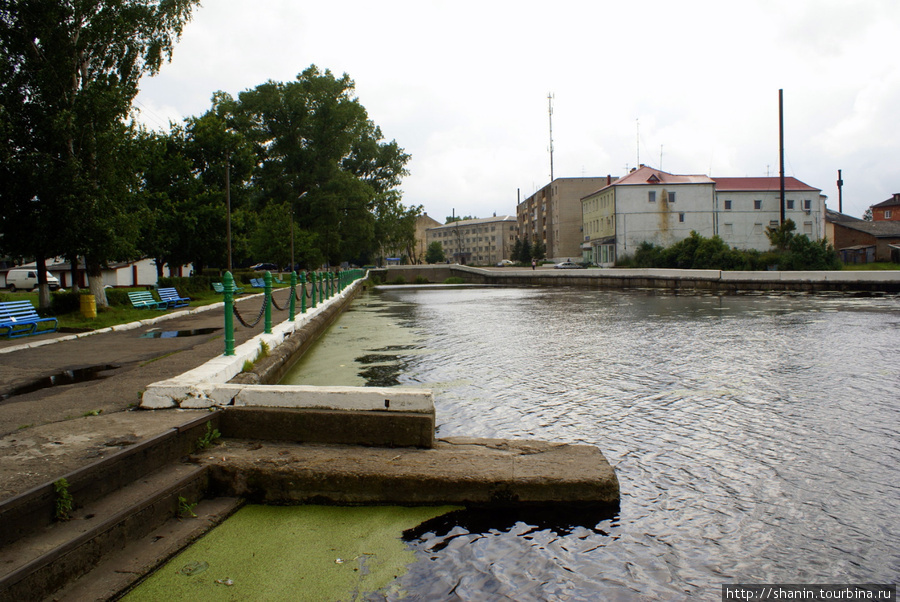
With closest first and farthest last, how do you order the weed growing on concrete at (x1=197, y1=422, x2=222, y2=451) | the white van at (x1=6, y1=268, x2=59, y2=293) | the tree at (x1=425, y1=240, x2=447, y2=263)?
the weed growing on concrete at (x1=197, y1=422, x2=222, y2=451)
the white van at (x1=6, y1=268, x2=59, y2=293)
the tree at (x1=425, y1=240, x2=447, y2=263)

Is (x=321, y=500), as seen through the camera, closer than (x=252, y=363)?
Yes

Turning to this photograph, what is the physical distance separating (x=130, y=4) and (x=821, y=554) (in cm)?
2007

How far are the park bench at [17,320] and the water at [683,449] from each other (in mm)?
5164

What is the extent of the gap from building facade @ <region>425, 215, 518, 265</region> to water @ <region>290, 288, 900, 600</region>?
117739mm

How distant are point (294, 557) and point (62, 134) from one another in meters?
15.7

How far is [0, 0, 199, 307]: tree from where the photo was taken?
14992 mm

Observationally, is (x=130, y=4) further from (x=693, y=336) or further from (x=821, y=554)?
(x=821, y=554)

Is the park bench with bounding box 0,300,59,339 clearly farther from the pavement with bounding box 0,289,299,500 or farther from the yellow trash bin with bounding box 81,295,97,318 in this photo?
the yellow trash bin with bounding box 81,295,97,318

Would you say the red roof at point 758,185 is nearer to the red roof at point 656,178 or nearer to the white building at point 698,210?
the white building at point 698,210

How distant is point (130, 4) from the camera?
17.2m

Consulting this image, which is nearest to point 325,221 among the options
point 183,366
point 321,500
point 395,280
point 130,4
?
point 395,280

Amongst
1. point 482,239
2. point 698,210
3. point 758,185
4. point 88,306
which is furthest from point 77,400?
point 482,239

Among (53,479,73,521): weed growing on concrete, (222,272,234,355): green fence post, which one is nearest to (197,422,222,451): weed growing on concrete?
(53,479,73,521): weed growing on concrete

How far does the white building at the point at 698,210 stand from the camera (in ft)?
189
